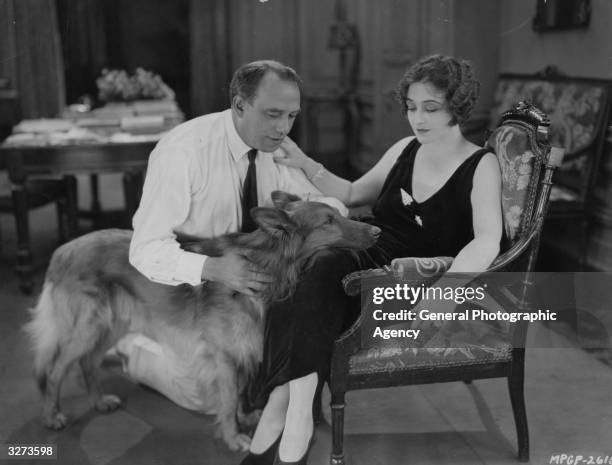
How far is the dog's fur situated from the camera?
6.33ft

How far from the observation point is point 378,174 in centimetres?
215

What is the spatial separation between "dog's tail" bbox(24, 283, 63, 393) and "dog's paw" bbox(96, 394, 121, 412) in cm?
22

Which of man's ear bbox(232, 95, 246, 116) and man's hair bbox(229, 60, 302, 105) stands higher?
man's hair bbox(229, 60, 302, 105)

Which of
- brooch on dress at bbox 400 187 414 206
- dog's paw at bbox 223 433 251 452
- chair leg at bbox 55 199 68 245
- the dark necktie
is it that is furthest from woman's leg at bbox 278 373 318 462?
chair leg at bbox 55 199 68 245

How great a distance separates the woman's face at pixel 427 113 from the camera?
1829 mm

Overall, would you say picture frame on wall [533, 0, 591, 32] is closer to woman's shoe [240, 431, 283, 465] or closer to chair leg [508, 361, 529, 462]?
chair leg [508, 361, 529, 462]

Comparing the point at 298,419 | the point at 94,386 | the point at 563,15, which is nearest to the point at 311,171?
the point at 298,419

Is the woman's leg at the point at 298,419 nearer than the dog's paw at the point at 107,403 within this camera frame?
Yes

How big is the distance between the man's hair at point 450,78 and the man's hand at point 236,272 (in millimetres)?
679

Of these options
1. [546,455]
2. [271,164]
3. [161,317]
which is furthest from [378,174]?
[546,455]

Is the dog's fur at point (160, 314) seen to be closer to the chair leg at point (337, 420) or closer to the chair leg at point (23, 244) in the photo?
the chair leg at point (337, 420)

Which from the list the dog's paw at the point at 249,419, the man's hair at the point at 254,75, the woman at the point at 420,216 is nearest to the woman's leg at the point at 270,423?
the woman at the point at 420,216

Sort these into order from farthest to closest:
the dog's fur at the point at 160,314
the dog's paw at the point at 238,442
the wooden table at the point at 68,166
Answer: the wooden table at the point at 68,166 → the dog's paw at the point at 238,442 → the dog's fur at the point at 160,314

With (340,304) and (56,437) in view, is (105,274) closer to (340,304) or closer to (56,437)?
(56,437)
